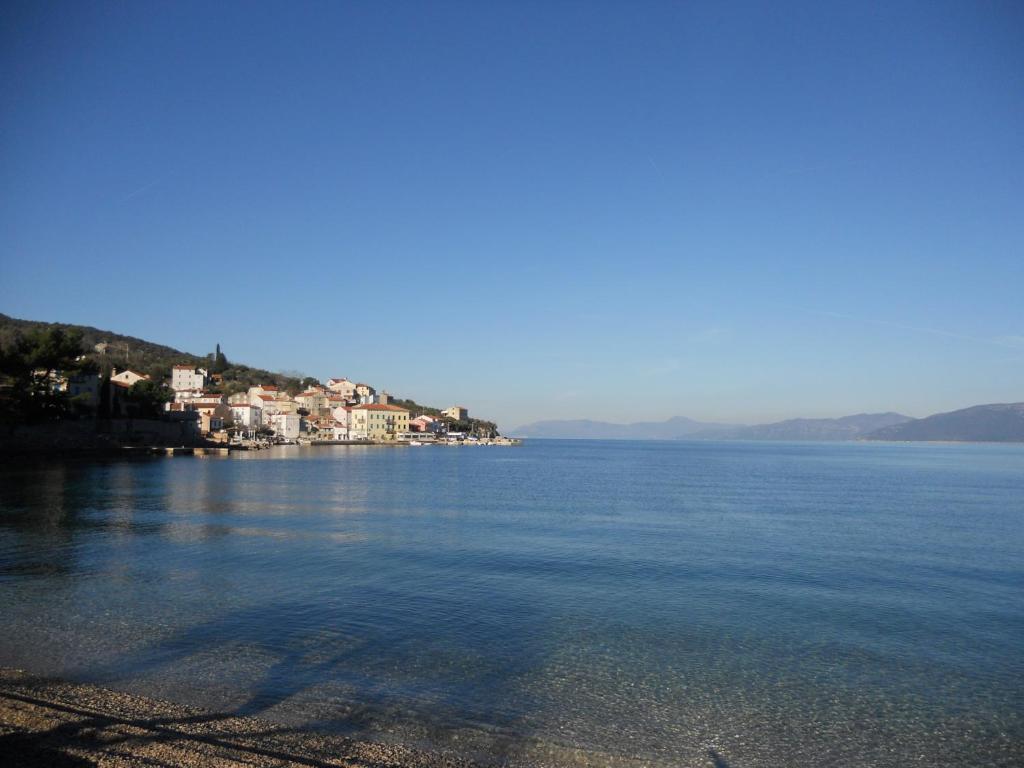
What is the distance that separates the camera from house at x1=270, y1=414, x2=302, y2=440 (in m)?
117

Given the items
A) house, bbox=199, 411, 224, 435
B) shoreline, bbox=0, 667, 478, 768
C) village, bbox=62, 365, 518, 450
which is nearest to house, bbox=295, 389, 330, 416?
village, bbox=62, 365, 518, 450

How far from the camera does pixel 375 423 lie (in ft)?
433

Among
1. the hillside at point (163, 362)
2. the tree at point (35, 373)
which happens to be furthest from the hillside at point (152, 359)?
the tree at point (35, 373)

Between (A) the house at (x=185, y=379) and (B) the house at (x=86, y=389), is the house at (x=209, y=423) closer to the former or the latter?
(A) the house at (x=185, y=379)

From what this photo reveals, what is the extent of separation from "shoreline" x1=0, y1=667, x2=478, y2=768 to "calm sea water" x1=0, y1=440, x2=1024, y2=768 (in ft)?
1.29

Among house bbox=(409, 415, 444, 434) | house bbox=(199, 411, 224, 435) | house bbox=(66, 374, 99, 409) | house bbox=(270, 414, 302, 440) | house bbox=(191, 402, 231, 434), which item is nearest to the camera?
house bbox=(66, 374, 99, 409)

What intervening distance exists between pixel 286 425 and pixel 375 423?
19.4 metres

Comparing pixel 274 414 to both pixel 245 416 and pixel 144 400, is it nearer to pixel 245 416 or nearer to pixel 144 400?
pixel 245 416

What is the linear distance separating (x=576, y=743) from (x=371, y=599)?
7.23 m

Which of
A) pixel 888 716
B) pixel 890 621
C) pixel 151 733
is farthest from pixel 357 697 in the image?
pixel 890 621

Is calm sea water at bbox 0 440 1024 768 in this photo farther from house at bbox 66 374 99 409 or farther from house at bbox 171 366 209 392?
house at bbox 171 366 209 392

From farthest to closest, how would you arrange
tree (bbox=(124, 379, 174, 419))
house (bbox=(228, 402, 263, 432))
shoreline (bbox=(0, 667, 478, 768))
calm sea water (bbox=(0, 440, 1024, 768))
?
house (bbox=(228, 402, 263, 432))
tree (bbox=(124, 379, 174, 419))
calm sea water (bbox=(0, 440, 1024, 768))
shoreline (bbox=(0, 667, 478, 768))

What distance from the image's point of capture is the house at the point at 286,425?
11669 cm

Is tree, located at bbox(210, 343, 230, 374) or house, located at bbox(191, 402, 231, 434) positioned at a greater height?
tree, located at bbox(210, 343, 230, 374)
